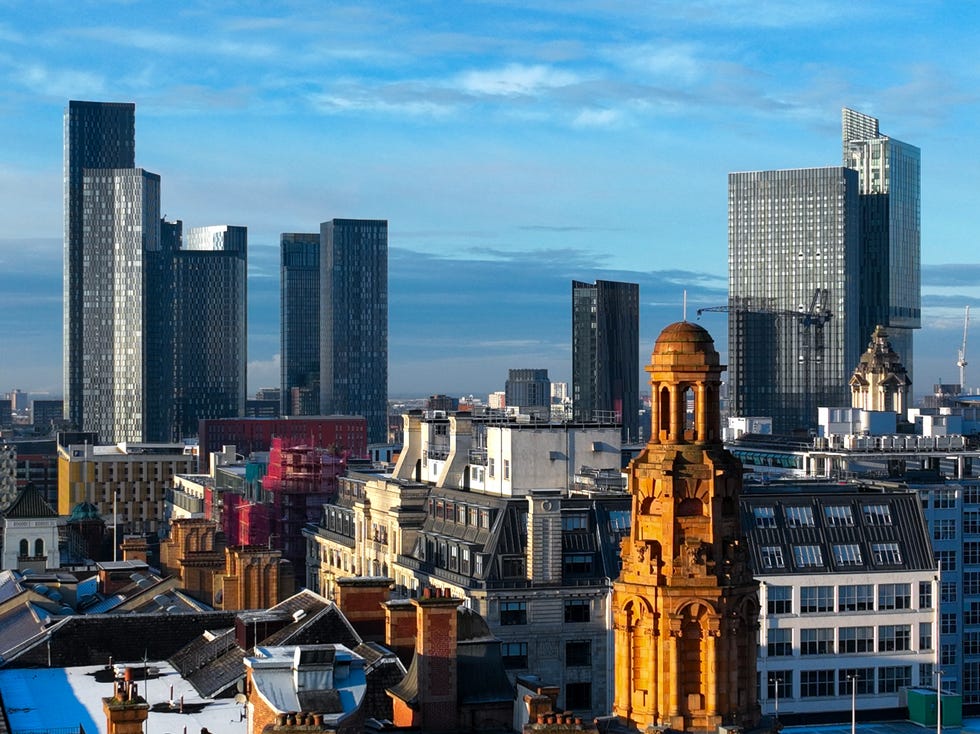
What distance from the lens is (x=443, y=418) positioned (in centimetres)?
16888

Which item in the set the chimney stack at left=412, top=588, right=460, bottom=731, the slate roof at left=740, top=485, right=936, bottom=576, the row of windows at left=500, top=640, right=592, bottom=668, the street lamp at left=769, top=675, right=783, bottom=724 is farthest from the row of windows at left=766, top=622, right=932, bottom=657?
the chimney stack at left=412, top=588, right=460, bottom=731

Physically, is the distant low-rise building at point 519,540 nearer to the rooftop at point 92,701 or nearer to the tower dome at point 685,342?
the rooftop at point 92,701

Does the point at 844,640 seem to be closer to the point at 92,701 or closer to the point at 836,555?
the point at 836,555

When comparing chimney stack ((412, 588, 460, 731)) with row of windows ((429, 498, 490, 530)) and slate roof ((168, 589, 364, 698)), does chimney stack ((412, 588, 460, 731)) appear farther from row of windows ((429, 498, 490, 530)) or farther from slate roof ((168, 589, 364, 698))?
row of windows ((429, 498, 490, 530))

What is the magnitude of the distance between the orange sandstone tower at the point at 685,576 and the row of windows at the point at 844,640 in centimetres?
6923

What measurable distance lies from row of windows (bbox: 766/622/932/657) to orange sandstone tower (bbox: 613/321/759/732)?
6923cm

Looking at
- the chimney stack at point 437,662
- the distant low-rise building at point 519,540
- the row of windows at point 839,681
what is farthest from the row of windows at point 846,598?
the chimney stack at point 437,662

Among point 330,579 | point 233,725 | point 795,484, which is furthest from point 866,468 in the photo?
point 233,725

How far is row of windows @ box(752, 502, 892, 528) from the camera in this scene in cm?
12325

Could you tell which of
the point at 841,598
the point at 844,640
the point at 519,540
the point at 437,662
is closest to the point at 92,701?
the point at 437,662

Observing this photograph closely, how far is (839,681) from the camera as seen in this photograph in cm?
12288

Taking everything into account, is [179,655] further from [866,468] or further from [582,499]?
[866,468]

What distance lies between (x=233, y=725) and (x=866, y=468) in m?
124

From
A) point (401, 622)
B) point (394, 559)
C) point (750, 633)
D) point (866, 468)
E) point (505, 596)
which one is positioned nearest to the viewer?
point (750, 633)
